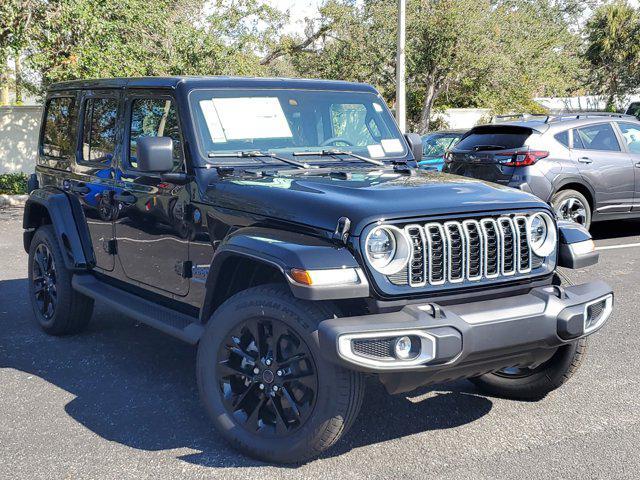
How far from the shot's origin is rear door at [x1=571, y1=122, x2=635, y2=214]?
9.94 metres

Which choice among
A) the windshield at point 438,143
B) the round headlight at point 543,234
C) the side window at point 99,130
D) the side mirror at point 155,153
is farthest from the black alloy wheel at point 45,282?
the windshield at point 438,143

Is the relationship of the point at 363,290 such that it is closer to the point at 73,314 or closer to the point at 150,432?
the point at 150,432

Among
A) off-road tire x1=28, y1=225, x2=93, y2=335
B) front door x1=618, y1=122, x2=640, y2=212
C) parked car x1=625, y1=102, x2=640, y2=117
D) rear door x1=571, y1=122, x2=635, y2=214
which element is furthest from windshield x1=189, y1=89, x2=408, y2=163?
parked car x1=625, y1=102, x2=640, y2=117

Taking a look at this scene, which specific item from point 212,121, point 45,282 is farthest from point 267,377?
point 45,282

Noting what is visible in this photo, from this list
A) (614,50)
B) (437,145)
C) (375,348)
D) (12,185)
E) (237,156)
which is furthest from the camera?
(614,50)

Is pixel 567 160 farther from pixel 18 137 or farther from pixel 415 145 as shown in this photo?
pixel 18 137

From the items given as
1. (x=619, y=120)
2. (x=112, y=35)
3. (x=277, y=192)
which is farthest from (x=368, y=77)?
(x=277, y=192)

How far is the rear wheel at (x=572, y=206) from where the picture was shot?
9.73 m

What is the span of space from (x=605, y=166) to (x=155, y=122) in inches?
272

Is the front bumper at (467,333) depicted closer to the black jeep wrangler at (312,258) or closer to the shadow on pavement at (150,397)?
the black jeep wrangler at (312,258)

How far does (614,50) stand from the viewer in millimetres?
32406

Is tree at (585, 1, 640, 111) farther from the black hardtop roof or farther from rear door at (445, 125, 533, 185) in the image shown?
the black hardtop roof

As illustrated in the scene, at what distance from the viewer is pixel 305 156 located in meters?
4.77

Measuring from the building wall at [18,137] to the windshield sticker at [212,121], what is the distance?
14.2 m
